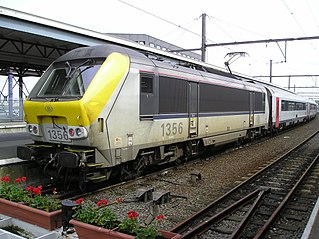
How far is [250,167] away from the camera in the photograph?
1115cm

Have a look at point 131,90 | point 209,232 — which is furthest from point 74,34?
point 209,232

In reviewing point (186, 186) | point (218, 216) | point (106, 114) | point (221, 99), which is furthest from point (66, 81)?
point (221, 99)

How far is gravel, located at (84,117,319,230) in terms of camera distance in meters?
6.36

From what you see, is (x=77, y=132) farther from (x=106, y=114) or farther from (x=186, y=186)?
(x=186, y=186)

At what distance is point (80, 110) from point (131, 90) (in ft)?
4.84

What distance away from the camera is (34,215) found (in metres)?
5.07

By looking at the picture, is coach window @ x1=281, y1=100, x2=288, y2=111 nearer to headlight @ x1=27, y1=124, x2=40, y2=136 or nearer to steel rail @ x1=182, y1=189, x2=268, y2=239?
steel rail @ x1=182, y1=189, x2=268, y2=239

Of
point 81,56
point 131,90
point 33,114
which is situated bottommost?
point 33,114

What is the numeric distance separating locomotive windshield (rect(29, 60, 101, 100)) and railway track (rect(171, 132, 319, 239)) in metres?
3.56

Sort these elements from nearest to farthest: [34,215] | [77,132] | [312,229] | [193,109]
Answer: [312,229]
[34,215]
[77,132]
[193,109]

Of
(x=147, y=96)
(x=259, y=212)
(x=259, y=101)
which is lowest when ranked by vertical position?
(x=259, y=212)

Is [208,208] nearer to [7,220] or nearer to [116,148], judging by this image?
[116,148]

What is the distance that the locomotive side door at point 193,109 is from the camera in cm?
1019

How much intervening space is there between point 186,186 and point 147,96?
98.2 inches
